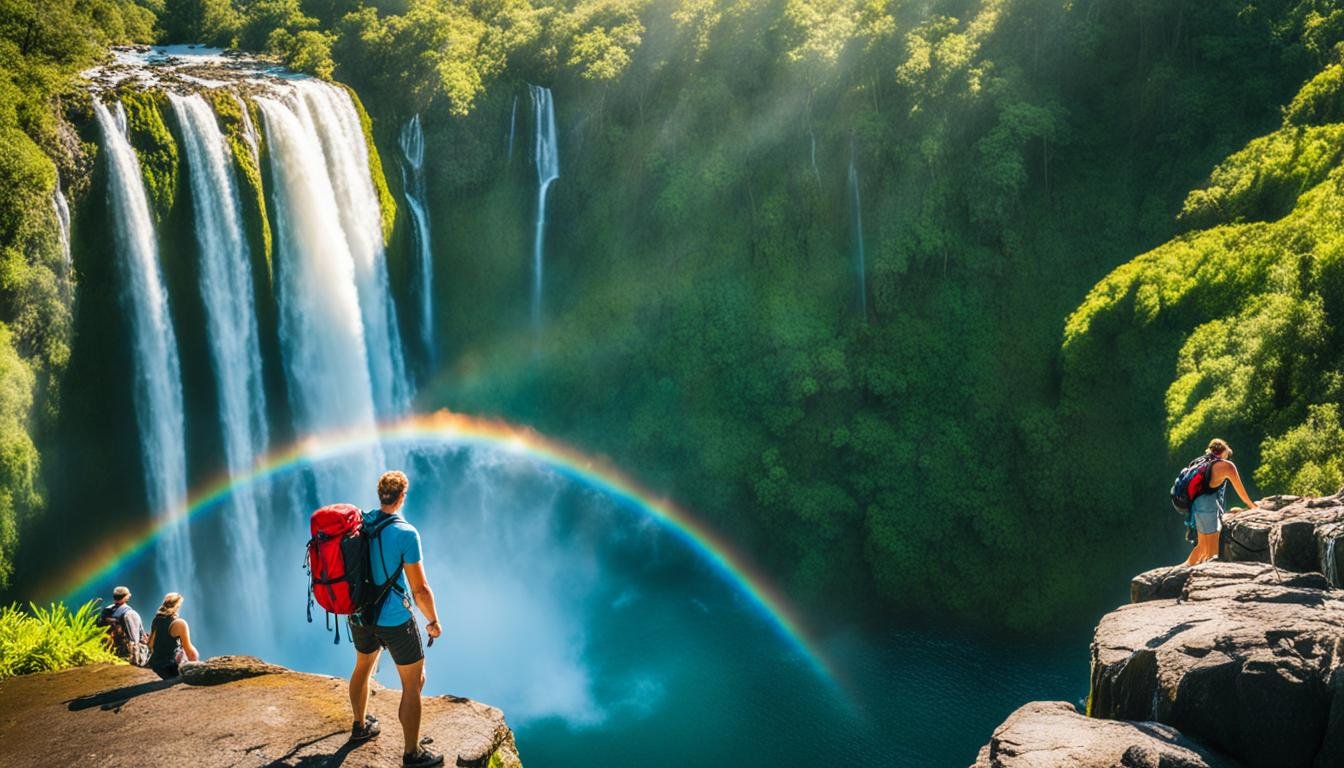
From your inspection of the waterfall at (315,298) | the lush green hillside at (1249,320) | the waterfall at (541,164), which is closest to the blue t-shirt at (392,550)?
the lush green hillside at (1249,320)

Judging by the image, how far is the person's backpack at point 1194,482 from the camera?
11.1 meters

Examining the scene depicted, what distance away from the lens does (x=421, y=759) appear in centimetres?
681

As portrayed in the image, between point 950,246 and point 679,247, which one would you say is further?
point 679,247

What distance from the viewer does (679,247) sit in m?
28.3

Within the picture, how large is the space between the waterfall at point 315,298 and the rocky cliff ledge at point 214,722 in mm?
15257

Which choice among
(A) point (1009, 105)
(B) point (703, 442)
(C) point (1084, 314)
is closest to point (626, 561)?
(B) point (703, 442)

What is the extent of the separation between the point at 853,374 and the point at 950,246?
4.44 m

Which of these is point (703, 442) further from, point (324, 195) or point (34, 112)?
point (34, 112)

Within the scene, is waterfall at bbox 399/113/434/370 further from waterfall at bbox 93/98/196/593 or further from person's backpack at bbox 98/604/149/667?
person's backpack at bbox 98/604/149/667

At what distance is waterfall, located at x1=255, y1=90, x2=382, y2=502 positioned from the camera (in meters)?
22.8

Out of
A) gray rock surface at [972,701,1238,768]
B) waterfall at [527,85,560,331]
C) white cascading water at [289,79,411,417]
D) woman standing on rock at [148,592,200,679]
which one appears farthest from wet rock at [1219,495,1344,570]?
waterfall at [527,85,560,331]

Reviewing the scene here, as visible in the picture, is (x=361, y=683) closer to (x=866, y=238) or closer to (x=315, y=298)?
(x=315, y=298)

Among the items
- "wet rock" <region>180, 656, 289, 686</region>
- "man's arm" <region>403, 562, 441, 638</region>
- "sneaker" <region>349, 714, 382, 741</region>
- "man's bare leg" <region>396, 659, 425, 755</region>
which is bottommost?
"sneaker" <region>349, 714, 382, 741</region>

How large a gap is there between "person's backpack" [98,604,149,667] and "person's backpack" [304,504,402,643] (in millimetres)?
4584
